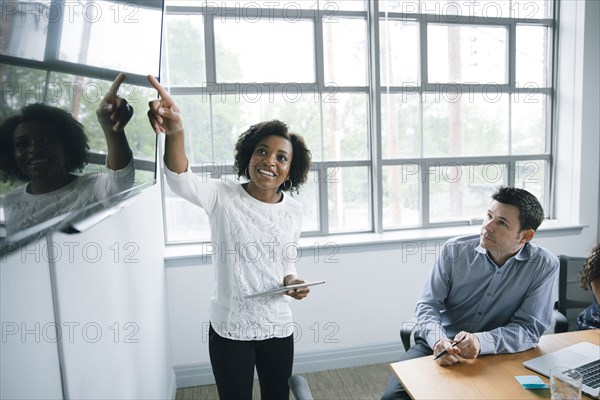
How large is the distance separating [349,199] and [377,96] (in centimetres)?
81

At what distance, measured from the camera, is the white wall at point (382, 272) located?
2.76 meters

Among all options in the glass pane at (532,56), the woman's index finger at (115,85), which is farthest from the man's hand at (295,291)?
the glass pane at (532,56)

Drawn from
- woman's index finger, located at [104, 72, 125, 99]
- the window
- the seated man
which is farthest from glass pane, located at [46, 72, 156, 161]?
the window

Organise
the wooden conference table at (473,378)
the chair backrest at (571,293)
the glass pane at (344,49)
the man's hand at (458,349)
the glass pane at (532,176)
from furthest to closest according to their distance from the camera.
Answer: the glass pane at (532,176), the glass pane at (344,49), the chair backrest at (571,293), the man's hand at (458,349), the wooden conference table at (473,378)

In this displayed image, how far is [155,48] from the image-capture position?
1.29m

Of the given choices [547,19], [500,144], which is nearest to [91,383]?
[500,144]

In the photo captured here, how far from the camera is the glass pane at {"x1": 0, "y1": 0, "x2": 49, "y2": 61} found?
44 centimetres

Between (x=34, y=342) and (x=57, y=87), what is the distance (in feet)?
1.41

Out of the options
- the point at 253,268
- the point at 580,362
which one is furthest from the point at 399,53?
the point at 580,362

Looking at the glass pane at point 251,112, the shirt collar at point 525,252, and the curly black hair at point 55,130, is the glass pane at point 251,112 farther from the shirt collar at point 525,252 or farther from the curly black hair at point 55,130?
the curly black hair at point 55,130

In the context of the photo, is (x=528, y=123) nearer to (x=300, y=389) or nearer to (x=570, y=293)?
(x=570, y=293)

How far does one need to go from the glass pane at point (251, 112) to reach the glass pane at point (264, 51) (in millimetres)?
126

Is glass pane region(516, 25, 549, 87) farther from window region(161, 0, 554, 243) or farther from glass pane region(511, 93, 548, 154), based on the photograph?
glass pane region(511, 93, 548, 154)

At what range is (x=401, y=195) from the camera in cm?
334
